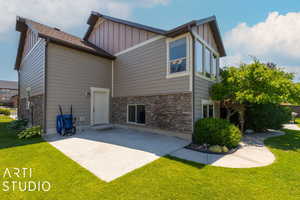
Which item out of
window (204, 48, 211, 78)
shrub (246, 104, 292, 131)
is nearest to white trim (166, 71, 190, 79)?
window (204, 48, 211, 78)

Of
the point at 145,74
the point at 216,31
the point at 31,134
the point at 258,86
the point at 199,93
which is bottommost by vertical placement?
the point at 31,134

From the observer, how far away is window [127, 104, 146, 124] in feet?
27.5

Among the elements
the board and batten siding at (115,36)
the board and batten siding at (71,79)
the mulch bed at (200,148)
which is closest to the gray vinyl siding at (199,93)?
the mulch bed at (200,148)

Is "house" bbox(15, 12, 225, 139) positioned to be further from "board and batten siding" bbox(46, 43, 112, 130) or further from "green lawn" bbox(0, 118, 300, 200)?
"green lawn" bbox(0, 118, 300, 200)

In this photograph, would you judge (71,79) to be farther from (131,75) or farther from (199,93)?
(199,93)

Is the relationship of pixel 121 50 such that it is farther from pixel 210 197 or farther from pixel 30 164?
pixel 210 197

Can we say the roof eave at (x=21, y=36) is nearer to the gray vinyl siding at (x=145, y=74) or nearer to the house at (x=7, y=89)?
the gray vinyl siding at (x=145, y=74)

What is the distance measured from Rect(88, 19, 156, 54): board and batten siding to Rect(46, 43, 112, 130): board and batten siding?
163 cm

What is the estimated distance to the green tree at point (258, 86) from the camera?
627 centimetres

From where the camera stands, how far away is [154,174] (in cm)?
345

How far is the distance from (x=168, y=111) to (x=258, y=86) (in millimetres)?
4269

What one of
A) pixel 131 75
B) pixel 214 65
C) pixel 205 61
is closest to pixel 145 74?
pixel 131 75

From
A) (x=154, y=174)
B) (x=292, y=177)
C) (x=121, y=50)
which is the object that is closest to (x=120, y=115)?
(x=121, y=50)

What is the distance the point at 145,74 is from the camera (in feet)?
27.1
